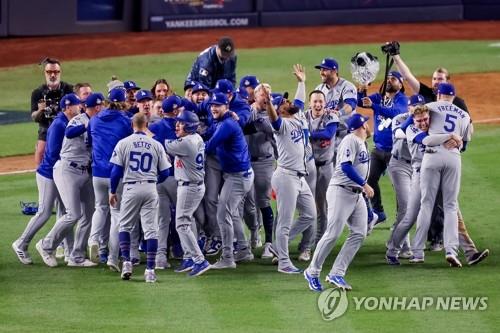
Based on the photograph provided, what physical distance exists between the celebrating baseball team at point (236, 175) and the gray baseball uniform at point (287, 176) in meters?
0.01

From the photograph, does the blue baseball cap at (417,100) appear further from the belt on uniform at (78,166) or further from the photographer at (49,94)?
the photographer at (49,94)

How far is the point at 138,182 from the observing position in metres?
12.1

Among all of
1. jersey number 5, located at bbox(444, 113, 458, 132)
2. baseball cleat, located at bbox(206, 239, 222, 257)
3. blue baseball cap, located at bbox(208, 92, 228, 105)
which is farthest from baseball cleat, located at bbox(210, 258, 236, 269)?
jersey number 5, located at bbox(444, 113, 458, 132)

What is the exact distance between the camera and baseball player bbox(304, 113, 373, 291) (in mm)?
11641

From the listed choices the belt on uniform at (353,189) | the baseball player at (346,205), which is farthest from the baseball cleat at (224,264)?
the belt on uniform at (353,189)

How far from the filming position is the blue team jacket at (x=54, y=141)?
13.0 m

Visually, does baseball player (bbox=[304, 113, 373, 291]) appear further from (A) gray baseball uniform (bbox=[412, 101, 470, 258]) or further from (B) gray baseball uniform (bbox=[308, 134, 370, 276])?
(A) gray baseball uniform (bbox=[412, 101, 470, 258])

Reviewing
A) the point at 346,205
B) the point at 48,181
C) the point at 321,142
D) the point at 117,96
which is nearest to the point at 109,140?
the point at 117,96

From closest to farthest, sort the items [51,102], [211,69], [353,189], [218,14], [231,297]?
1. [231,297]
2. [353,189]
3. [51,102]
4. [211,69]
5. [218,14]

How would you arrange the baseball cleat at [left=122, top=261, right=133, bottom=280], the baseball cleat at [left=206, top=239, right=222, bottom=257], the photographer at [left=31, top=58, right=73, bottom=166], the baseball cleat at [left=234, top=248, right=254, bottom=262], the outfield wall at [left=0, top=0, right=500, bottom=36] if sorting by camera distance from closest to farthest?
the baseball cleat at [left=122, top=261, right=133, bottom=280]
the baseball cleat at [left=234, top=248, right=254, bottom=262]
the baseball cleat at [left=206, top=239, right=222, bottom=257]
the photographer at [left=31, top=58, right=73, bottom=166]
the outfield wall at [left=0, top=0, right=500, bottom=36]

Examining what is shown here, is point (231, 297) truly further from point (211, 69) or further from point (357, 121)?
point (211, 69)

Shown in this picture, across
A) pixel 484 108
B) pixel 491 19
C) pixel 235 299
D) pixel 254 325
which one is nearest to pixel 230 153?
pixel 235 299

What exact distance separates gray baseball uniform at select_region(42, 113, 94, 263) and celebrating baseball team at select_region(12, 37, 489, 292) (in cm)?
1

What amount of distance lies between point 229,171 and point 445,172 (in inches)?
81.6
